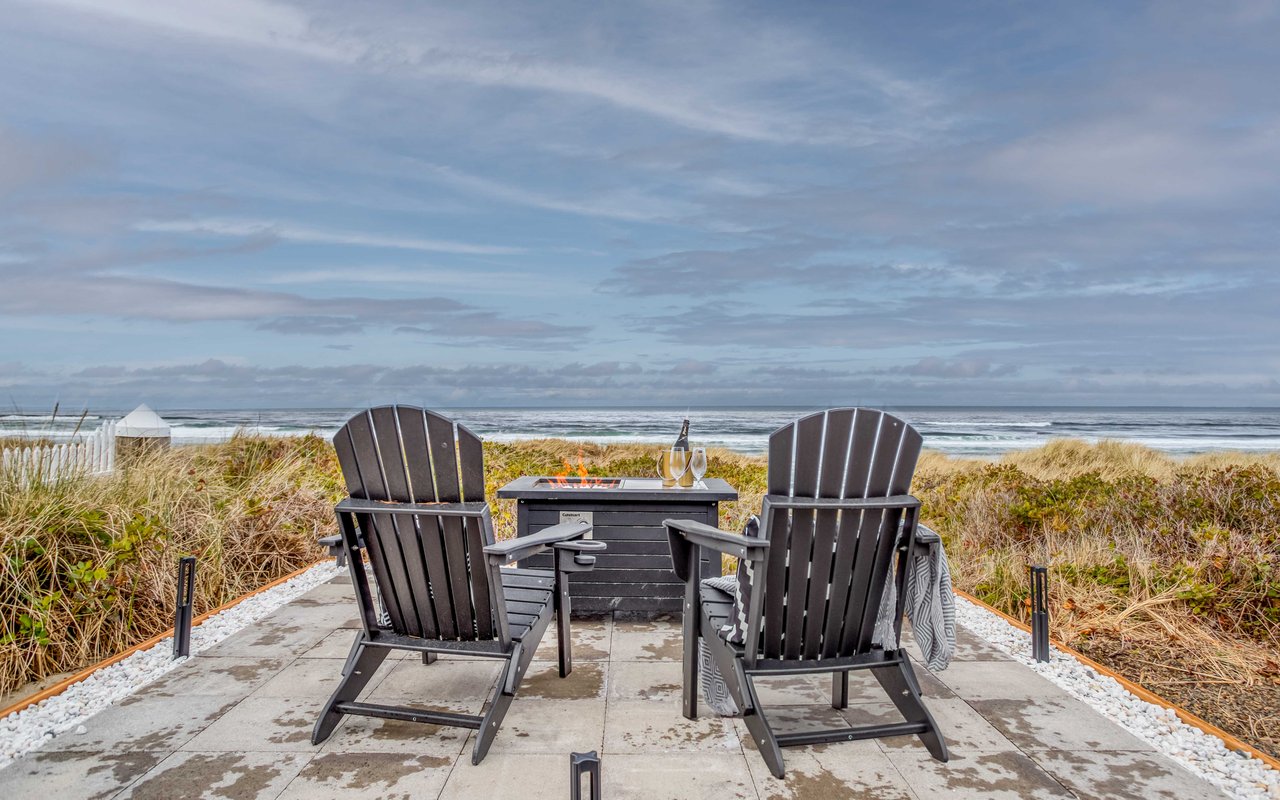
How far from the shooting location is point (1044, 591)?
9.90 feet

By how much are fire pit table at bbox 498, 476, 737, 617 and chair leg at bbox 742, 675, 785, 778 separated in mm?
1322

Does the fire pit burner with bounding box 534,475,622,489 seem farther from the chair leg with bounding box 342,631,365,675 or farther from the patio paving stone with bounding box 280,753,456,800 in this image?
the patio paving stone with bounding box 280,753,456,800

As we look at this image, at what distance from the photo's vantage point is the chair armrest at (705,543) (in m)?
1.89

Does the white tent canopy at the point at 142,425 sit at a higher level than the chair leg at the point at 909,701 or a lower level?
higher

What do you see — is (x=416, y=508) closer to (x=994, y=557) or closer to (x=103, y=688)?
(x=103, y=688)

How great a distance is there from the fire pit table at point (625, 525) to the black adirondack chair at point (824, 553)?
1.27 m

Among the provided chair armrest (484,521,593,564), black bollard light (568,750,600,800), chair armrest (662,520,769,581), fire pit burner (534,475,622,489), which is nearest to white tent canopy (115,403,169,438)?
fire pit burner (534,475,622,489)

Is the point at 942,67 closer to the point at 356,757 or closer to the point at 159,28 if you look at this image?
the point at 159,28

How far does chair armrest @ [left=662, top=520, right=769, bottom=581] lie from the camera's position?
1889 millimetres

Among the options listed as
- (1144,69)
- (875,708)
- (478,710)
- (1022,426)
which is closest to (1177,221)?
(1144,69)

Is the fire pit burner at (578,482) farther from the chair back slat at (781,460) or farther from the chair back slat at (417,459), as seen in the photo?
the chair back slat at (781,460)

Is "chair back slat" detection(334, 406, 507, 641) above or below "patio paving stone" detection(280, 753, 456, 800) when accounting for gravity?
above

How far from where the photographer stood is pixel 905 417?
18844 mm

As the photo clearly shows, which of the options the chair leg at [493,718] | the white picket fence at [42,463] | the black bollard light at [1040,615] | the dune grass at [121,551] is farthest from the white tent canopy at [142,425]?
the black bollard light at [1040,615]
